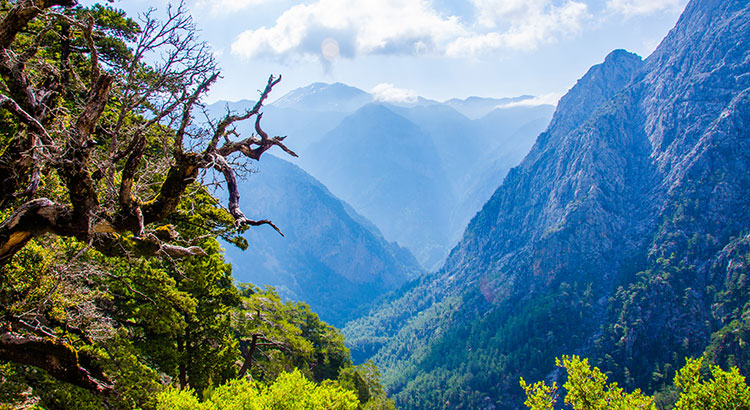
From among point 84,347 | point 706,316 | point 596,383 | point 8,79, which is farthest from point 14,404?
point 706,316

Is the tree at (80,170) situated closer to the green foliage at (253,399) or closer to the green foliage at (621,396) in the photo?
the green foliage at (253,399)

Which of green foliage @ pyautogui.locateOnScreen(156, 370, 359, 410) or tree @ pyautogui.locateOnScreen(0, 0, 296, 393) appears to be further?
green foliage @ pyautogui.locateOnScreen(156, 370, 359, 410)

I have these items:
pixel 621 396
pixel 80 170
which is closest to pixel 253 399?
pixel 80 170

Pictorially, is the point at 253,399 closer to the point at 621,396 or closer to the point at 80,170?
the point at 80,170

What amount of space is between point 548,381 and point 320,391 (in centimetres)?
20775

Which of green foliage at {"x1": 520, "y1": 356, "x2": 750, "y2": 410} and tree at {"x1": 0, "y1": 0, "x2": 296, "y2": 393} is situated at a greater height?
green foliage at {"x1": 520, "y1": 356, "x2": 750, "y2": 410}

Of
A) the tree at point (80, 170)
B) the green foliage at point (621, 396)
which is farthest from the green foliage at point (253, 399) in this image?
the green foliage at point (621, 396)

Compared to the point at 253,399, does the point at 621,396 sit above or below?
above

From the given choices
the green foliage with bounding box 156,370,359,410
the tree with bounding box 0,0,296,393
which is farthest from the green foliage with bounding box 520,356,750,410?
the tree with bounding box 0,0,296,393

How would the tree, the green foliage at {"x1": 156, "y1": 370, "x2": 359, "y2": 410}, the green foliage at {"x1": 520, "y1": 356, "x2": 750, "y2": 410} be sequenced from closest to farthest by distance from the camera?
the tree < the green foliage at {"x1": 156, "y1": 370, "x2": 359, "y2": 410} < the green foliage at {"x1": 520, "y1": 356, "x2": 750, "y2": 410}

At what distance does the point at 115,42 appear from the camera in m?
21.7

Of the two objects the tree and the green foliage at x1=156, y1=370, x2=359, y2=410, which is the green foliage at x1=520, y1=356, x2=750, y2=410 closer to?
the green foliage at x1=156, y1=370, x2=359, y2=410

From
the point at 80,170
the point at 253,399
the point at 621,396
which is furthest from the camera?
the point at 621,396

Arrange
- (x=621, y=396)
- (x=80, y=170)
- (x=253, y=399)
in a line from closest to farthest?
(x=80, y=170) < (x=253, y=399) < (x=621, y=396)
